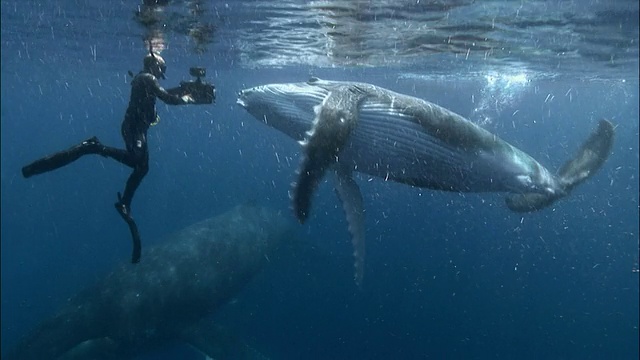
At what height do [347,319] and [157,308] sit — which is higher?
[157,308]

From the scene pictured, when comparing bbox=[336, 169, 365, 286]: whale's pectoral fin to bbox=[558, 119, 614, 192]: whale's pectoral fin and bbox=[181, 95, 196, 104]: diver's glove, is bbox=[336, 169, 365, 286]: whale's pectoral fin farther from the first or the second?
bbox=[558, 119, 614, 192]: whale's pectoral fin

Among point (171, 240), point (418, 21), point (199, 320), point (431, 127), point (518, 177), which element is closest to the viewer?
point (431, 127)

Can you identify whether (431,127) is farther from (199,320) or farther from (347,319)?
(347,319)

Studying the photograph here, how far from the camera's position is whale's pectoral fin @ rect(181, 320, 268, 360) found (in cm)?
1285

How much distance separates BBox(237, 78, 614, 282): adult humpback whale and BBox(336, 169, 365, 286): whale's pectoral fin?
0.6 inches

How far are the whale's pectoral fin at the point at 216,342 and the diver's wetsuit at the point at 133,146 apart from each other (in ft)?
15.2

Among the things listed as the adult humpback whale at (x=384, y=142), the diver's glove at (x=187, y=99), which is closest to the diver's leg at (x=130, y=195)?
the diver's glove at (x=187, y=99)

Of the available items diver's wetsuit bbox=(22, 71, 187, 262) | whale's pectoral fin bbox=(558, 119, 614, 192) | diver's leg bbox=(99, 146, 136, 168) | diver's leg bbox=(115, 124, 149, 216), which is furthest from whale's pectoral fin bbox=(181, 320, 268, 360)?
whale's pectoral fin bbox=(558, 119, 614, 192)

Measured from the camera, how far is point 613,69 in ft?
91.8

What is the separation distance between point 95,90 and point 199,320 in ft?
167

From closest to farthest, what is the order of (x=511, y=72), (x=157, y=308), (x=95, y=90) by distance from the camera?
(x=157, y=308), (x=511, y=72), (x=95, y=90)

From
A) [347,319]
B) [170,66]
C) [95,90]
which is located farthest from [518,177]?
[95,90]

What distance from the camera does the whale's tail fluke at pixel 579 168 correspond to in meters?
9.11

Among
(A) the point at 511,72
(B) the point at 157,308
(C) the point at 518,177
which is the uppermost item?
(C) the point at 518,177
